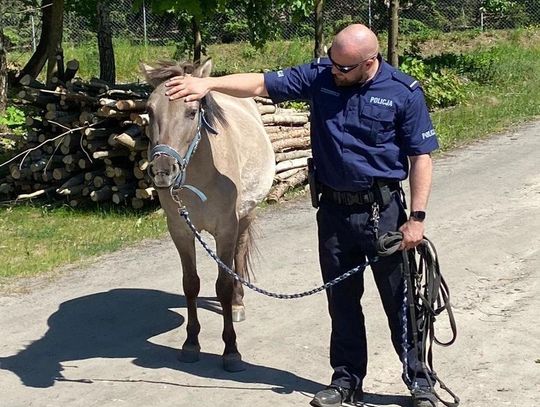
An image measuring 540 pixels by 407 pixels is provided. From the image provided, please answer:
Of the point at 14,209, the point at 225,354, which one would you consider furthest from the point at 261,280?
the point at 14,209

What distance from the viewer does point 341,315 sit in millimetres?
5152

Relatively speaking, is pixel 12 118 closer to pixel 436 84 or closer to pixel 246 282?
pixel 436 84

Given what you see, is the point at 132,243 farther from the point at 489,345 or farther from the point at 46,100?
the point at 489,345

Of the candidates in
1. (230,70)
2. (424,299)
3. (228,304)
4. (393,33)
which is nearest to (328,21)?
(230,70)

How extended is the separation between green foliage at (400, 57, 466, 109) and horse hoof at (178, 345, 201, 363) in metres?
11.6

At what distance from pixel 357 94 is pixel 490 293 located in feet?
9.87

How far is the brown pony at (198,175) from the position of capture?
17.0ft

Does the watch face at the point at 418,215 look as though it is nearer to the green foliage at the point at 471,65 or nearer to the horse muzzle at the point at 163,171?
the horse muzzle at the point at 163,171

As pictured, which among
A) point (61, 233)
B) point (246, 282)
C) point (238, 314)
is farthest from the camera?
point (61, 233)

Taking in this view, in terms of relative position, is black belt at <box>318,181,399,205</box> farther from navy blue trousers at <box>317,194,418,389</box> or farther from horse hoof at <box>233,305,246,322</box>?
horse hoof at <box>233,305,246,322</box>

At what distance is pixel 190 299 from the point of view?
6.17 meters

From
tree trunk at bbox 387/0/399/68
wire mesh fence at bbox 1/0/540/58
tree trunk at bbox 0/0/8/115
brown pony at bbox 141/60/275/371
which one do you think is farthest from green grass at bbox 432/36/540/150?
brown pony at bbox 141/60/275/371

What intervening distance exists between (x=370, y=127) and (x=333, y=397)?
157 centimetres

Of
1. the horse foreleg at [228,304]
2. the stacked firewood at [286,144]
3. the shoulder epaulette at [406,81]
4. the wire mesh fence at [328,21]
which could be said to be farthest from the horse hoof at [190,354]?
the wire mesh fence at [328,21]
